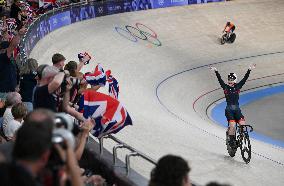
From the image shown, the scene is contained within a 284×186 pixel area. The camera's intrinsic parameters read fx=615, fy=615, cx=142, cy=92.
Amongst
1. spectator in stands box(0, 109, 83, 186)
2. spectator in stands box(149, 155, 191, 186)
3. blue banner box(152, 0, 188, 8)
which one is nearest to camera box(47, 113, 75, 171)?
spectator in stands box(0, 109, 83, 186)

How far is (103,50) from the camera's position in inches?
687

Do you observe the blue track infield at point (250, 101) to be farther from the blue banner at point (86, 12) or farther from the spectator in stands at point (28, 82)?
the spectator in stands at point (28, 82)

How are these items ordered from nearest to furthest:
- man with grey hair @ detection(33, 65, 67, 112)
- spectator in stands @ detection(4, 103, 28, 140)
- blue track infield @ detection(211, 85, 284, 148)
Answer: man with grey hair @ detection(33, 65, 67, 112) < spectator in stands @ detection(4, 103, 28, 140) < blue track infield @ detection(211, 85, 284, 148)

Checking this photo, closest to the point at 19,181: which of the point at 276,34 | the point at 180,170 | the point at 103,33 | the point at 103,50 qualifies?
the point at 180,170

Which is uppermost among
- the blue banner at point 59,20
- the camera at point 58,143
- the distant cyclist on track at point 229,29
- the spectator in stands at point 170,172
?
the camera at point 58,143

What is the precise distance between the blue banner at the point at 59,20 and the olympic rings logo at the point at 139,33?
5.84ft

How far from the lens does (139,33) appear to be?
64.8 ft

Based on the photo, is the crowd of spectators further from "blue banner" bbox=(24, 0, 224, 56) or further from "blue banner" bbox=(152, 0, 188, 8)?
"blue banner" bbox=(152, 0, 188, 8)

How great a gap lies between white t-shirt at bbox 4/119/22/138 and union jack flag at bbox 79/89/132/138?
664mm

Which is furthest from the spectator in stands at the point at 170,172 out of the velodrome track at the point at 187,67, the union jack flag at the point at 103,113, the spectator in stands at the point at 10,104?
the velodrome track at the point at 187,67

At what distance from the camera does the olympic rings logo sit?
1922 cm

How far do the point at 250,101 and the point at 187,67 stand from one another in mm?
2344

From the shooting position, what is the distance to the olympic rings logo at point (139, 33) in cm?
1922

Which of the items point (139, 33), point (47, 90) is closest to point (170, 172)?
point (47, 90)
